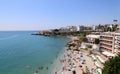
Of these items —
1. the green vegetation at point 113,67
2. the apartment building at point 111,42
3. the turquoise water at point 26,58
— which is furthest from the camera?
the apartment building at point 111,42

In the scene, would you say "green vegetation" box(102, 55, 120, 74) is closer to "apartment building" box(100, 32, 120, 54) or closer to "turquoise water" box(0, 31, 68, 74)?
"turquoise water" box(0, 31, 68, 74)

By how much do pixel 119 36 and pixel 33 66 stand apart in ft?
78.0

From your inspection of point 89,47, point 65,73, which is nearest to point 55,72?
point 65,73

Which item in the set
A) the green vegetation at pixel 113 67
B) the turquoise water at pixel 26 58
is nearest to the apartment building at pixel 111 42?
the turquoise water at pixel 26 58

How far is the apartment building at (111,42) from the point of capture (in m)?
43.6

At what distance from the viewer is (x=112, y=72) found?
23578mm

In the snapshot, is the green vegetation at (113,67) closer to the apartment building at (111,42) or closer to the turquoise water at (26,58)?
the turquoise water at (26,58)

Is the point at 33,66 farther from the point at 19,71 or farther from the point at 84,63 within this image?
the point at 84,63

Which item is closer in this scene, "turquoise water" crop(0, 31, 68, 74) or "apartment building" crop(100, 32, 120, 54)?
"turquoise water" crop(0, 31, 68, 74)

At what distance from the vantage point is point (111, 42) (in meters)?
46.9

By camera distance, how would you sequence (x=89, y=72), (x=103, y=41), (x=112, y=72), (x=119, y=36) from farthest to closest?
(x=103, y=41) → (x=119, y=36) → (x=89, y=72) → (x=112, y=72)

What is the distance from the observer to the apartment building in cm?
4358

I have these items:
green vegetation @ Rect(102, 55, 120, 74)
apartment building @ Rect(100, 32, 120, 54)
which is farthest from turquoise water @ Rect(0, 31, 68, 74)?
green vegetation @ Rect(102, 55, 120, 74)

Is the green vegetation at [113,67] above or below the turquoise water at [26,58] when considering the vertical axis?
above
